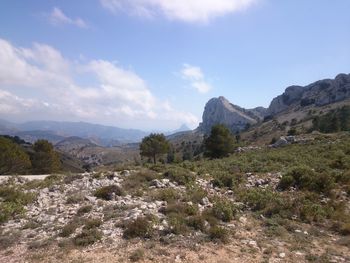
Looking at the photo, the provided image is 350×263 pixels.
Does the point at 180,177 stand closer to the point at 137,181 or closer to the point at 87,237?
the point at 137,181

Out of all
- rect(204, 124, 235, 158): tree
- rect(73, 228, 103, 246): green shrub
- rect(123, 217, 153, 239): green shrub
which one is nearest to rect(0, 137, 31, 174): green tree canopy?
rect(204, 124, 235, 158): tree

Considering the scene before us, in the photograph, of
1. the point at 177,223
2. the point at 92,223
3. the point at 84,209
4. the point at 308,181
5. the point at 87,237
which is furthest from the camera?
the point at 308,181

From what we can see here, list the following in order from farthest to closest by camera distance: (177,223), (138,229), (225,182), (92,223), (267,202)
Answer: (225,182), (267,202), (92,223), (177,223), (138,229)

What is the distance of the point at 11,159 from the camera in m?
48.7

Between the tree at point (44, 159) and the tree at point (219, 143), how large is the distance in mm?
26968

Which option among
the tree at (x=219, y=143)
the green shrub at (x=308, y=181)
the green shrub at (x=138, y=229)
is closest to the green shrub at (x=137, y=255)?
the green shrub at (x=138, y=229)

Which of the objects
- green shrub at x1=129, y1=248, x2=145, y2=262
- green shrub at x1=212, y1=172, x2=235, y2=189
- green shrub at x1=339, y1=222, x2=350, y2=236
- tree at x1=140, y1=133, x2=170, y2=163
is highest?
tree at x1=140, y1=133, x2=170, y2=163

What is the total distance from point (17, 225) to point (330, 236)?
1330 cm

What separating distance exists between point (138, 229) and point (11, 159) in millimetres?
40154

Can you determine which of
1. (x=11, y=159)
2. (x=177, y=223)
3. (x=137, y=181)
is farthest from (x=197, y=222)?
(x=11, y=159)

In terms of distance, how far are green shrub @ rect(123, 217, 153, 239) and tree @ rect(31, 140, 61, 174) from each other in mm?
46877

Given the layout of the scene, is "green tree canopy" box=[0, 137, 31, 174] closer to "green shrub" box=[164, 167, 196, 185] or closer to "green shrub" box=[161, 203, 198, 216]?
"green shrub" box=[164, 167, 196, 185]

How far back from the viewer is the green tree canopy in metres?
47.4

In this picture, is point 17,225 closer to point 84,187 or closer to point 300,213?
point 84,187
